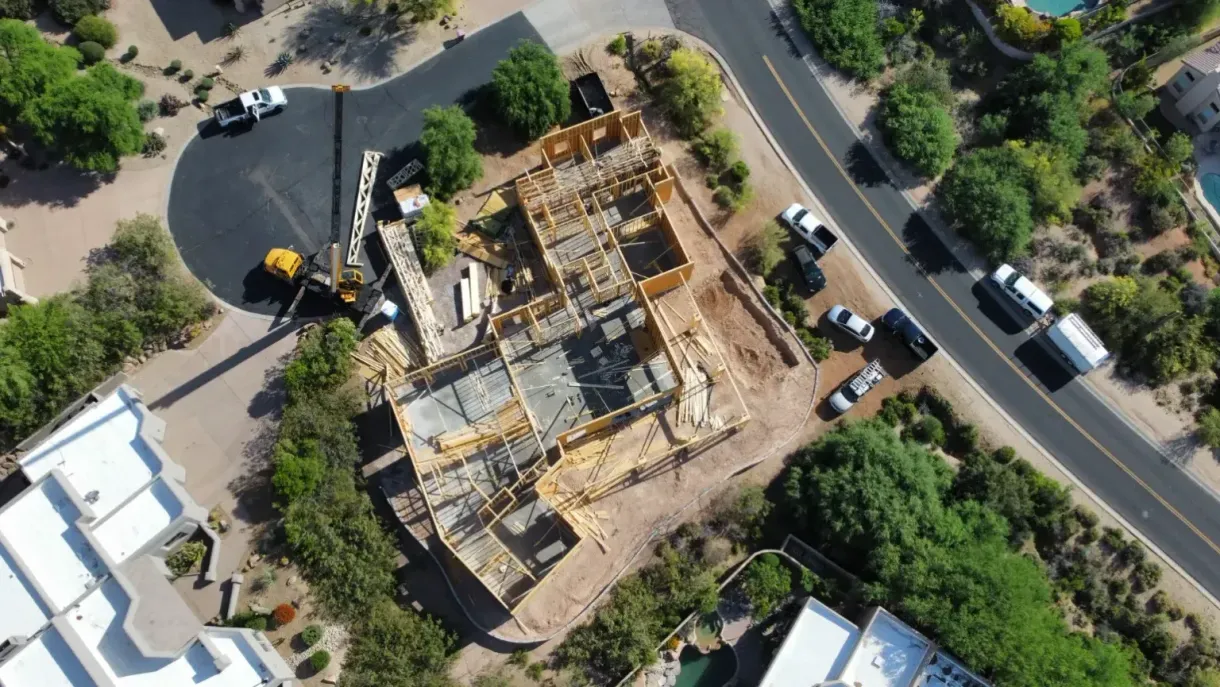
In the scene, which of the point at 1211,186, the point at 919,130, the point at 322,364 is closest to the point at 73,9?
the point at 322,364

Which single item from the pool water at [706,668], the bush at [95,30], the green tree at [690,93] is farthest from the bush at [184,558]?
the green tree at [690,93]

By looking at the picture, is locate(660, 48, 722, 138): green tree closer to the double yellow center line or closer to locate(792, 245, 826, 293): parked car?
the double yellow center line

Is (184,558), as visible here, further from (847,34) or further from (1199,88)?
(1199,88)

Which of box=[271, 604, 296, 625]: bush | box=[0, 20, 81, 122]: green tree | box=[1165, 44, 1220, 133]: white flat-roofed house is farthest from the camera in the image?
box=[1165, 44, 1220, 133]: white flat-roofed house

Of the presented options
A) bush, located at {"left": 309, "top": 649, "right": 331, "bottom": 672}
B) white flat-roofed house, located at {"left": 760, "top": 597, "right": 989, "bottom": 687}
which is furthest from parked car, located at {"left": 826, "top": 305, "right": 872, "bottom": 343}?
bush, located at {"left": 309, "top": 649, "right": 331, "bottom": 672}

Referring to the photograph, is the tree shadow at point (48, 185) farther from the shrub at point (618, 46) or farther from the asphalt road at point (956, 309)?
the asphalt road at point (956, 309)

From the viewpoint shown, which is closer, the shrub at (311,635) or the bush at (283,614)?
the shrub at (311,635)
